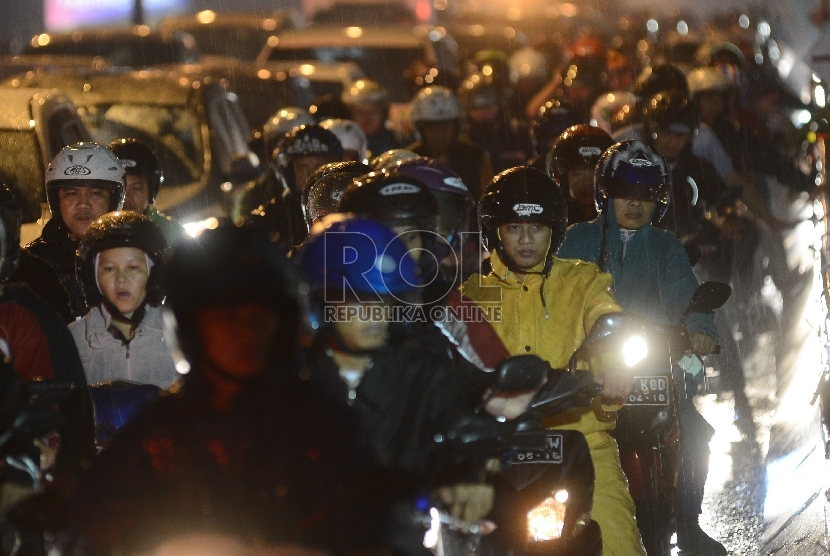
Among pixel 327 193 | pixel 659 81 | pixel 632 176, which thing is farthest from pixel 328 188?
pixel 659 81

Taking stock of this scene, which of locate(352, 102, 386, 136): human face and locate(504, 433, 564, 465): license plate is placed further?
locate(352, 102, 386, 136): human face

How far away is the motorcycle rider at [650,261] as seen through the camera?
25.6 feet

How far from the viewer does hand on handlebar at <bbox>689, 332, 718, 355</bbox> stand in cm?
757

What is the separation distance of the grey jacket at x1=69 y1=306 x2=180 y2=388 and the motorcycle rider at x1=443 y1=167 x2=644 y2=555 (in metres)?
1.31

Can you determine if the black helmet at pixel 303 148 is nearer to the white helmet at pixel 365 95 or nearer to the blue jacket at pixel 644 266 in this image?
the blue jacket at pixel 644 266

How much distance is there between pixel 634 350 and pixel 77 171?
12.9 feet

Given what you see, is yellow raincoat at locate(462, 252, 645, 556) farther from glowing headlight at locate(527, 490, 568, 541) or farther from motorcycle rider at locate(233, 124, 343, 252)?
motorcycle rider at locate(233, 124, 343, 252)

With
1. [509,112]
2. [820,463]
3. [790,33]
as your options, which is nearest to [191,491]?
[820,463]

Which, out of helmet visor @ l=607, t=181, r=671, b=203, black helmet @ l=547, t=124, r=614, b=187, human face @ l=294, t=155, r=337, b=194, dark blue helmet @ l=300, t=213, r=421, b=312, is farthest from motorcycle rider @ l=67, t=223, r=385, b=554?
human face @ l=294, t=155, r=337, b=194

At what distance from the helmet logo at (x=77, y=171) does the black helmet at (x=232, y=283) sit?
4.49m

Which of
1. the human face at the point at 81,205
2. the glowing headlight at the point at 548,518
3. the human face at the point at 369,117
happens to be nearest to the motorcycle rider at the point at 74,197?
the human face at the point at 81,205

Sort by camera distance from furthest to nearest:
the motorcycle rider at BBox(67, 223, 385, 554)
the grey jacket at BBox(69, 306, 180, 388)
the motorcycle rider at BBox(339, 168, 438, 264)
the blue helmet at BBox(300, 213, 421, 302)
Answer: the grey jacket at BBox(69, 306, 180, 388), the motorcycle rider at BBox(339, 168, 438, 264), the blue helmet at BBox(300, 213, 421, 302), the motorcycle rider at BBox(67, 223, 385, 554)

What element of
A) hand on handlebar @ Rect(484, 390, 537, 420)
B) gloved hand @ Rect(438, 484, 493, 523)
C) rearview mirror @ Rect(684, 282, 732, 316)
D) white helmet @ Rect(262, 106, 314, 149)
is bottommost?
gloved hand @ Rect(438, 484, 493, 523)

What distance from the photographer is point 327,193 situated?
8.47m
